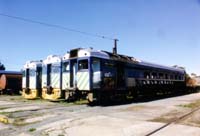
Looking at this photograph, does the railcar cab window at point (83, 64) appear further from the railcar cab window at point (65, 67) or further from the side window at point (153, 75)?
the side window at point (153, 75)

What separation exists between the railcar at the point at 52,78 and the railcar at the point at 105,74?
134 centimetres

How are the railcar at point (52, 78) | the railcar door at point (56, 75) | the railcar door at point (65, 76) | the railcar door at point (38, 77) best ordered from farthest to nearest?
the railcar door at point (38, 77), the railcar door at point (56, 75), the railcar at point (52, 78), the railcar door at point (65, 76)

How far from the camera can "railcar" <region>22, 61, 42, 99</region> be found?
842 inches

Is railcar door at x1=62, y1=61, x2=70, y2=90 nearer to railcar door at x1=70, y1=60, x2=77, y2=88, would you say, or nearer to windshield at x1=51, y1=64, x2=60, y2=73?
railcar door at x1=70, y1=60, x2=77, y2=88

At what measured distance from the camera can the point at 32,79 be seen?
22.0 metres

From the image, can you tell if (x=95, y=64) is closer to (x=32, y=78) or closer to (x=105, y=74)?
(x=105, y=74)

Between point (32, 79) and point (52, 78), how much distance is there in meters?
3.18

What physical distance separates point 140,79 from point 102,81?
6.07 metres

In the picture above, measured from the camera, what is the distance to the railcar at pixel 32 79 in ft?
70.1

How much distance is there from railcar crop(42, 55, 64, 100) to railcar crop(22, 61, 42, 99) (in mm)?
989

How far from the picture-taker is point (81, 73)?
1652cm

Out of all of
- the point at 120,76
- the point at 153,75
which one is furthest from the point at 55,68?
the point at 153,75

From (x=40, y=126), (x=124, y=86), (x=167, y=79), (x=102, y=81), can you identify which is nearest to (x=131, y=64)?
(x=124, y=86)

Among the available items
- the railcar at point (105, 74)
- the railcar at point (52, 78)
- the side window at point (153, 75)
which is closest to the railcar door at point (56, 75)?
the railcar at point (52, 78)
